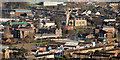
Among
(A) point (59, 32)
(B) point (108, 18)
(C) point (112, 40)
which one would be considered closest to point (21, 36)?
(A) point (59, 32)

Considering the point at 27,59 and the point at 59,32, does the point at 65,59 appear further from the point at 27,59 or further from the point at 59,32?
the point at 59,32

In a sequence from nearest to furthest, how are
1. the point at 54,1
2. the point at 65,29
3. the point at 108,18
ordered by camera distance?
the point at 65,29, the point at 108,18, the point at 54,1

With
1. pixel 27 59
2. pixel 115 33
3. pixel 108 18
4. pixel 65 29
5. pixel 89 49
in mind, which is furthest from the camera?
pixel 108 18

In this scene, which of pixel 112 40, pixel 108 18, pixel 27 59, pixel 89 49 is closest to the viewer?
pixel 27 59

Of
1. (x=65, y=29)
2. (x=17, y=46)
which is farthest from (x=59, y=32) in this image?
(x=17, y=46)

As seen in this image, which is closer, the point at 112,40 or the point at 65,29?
the point at 112,40

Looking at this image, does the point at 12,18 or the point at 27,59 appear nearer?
the point at 27,59

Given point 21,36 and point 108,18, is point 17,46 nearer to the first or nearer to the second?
point 21,36

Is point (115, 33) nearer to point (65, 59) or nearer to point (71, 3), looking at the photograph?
point (65, 59)

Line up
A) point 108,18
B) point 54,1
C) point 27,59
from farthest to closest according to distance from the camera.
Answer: point 54,1 → point 108,18 → point 27,59
